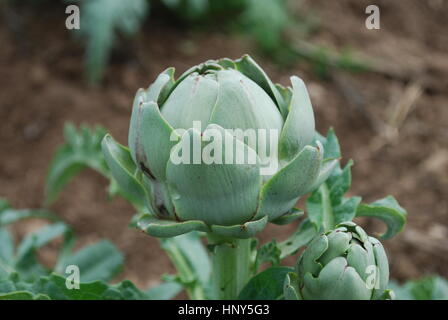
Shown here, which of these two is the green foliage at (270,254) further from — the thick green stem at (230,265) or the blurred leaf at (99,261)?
the blurred leaf at (99,261)

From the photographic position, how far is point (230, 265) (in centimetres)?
67

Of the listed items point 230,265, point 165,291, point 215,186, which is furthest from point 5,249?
point 215,186

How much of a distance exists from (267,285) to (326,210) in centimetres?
11

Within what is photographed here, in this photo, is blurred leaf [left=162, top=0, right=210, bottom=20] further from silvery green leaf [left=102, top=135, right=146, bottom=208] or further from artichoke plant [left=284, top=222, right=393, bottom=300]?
artichoke plant [left=284, top=222, right=393, bottom=300]

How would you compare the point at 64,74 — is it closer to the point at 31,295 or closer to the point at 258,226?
the point at 31,295

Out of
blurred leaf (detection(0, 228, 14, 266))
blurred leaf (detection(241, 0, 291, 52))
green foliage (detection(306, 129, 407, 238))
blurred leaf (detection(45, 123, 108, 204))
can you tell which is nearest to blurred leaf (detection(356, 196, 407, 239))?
green foliage (detection(306, 129, 407, 238))

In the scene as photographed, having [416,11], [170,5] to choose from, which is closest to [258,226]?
[170,5]

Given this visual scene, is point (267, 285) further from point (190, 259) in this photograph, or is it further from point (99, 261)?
point (99, 261)

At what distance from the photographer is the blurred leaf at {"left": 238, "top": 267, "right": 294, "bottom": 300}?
63 cm

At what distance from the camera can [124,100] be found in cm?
178

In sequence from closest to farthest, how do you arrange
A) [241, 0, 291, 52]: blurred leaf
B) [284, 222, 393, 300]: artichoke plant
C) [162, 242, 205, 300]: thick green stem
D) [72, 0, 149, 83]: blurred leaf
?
[284, 222, 393, 300]: artichoke plant
[162, 242, 205, 300]: thick green stem
[72, 0, 149, 83]: blurred leaf
[241, 0, 291, 52]: blurred leaf

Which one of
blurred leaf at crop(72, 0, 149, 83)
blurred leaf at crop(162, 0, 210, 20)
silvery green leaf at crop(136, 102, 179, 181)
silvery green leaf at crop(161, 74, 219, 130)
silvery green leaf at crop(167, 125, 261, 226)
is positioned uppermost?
blurred leaf at crop(162, 0, 210, 20)

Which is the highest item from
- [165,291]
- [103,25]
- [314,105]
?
[103,25]

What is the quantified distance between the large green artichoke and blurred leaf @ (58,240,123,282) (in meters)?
0.39
